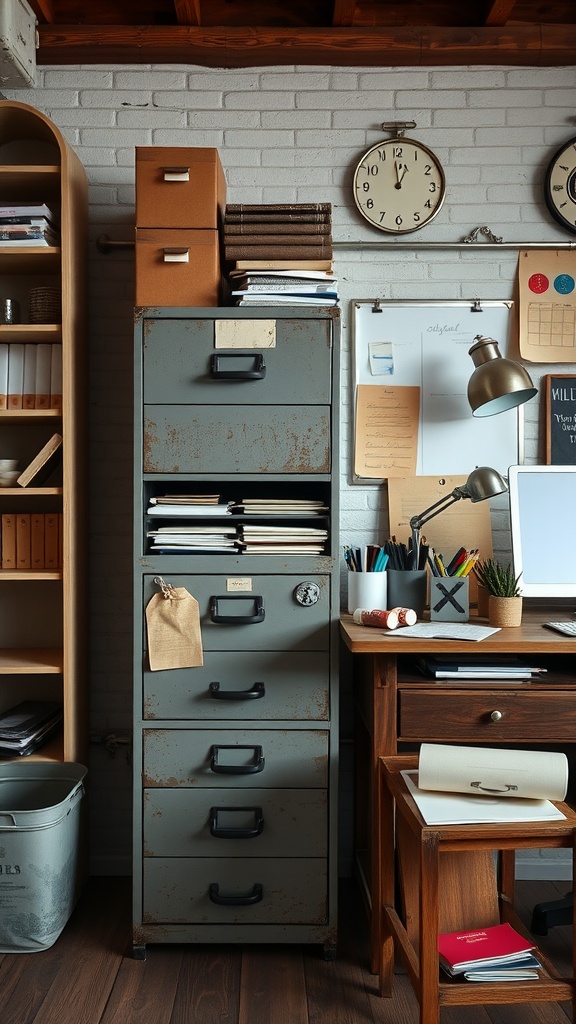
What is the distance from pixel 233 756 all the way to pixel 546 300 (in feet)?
5.65

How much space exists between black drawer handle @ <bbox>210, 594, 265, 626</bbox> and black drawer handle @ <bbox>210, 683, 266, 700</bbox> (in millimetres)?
170

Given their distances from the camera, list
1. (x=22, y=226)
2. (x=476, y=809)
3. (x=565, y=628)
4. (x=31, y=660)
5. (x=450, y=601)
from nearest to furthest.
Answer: (x=476, y=809) → (x=565, y=628) → (x=450, y=601) → (x=22, y=226) → (x=31, y=660)

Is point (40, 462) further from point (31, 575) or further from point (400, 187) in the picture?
point (400, 187)

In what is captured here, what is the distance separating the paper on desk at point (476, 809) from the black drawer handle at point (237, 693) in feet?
1.56

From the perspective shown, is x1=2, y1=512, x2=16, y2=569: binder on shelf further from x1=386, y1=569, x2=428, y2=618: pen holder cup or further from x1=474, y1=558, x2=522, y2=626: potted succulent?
x1=474, y1=558, x2=522, y2=626: potted succulent

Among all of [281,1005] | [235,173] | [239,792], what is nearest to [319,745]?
[239,792]

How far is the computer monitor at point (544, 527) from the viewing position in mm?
2354

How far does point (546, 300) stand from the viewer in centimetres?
259

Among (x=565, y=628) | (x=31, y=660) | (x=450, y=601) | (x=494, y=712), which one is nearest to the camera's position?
(x=494, y=712)

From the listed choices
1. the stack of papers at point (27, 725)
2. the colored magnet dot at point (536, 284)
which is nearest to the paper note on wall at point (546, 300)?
the colored magnet dot at point (536, 284)

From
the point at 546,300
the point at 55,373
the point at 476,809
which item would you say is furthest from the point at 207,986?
the point at 546,300

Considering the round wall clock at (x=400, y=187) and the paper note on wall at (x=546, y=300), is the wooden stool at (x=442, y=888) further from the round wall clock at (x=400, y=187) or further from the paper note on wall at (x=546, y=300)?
the round wall clock at (x=400, y=187)

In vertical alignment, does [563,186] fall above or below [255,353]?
above

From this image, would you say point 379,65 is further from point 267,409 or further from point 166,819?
point 166,819
